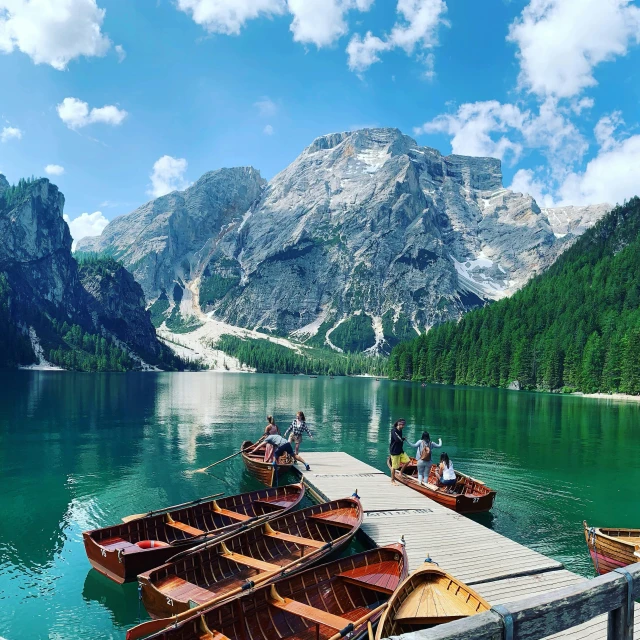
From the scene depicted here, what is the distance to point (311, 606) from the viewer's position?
13.8m

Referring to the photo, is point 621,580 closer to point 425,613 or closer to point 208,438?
point 425,613

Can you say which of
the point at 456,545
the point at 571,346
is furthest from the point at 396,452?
the point at 571,346

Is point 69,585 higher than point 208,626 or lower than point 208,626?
lower

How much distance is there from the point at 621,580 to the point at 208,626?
928cm

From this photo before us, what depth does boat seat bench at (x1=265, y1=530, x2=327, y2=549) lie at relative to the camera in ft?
64.1

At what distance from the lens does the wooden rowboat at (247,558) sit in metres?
15.0

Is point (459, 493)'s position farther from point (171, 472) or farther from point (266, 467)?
point (171, 472)

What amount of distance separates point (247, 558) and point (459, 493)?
53.1 ft

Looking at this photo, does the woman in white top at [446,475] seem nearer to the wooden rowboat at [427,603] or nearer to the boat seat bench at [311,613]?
the wooden rowboat at [427,603]

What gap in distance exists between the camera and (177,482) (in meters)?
36.1

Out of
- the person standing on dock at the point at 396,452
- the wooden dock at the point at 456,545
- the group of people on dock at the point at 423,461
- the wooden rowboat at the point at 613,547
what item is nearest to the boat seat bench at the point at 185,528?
the wooden dock at the point at 456,545

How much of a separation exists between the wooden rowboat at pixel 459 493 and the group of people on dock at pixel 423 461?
0.42 m

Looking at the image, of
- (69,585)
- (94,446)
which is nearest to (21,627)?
(69,585)

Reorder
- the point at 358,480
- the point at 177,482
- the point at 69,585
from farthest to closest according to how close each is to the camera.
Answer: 1. the point at 177,482
2. the point at 358,480
3. the point at 69,585
